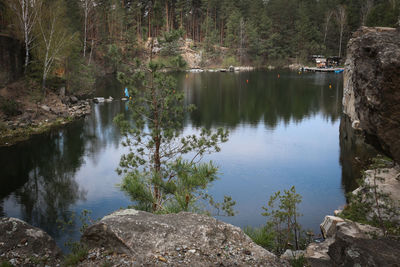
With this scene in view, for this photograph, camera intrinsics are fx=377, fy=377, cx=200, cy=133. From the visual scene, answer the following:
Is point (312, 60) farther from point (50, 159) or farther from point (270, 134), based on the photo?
point (50, 159)

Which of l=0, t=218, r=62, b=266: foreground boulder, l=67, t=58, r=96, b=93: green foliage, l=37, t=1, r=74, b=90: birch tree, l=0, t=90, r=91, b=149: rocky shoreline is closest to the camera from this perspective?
l=0, t=218, r=62, b=266: foreground boulder

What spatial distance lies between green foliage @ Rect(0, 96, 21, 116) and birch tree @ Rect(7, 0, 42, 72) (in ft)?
15.5

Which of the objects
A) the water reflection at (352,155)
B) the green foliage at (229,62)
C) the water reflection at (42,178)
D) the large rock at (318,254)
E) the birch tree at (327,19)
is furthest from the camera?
the green foliage at (229,62)

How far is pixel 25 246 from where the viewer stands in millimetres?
8312

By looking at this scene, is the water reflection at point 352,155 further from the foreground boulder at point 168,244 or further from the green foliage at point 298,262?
the foreground boulder at point 168,244

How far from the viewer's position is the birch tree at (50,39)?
3167 centimetres

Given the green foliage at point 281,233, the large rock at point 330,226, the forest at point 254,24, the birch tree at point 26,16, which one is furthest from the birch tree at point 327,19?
the green foliage at point 281,233

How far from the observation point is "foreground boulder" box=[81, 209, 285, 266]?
6438mm

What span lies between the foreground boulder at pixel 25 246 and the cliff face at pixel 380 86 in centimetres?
674

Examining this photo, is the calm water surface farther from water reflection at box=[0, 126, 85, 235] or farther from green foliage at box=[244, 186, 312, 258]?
green foliage at box=[244, 186, 312, 258]

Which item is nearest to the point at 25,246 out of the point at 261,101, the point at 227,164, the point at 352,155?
the point at 227,164

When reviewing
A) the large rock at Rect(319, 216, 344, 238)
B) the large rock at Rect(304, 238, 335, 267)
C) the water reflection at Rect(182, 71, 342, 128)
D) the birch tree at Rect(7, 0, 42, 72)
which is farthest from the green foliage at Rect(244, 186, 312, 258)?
the birch tree at Rect(7, 0, 42, 72)

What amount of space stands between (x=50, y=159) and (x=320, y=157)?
16536mm

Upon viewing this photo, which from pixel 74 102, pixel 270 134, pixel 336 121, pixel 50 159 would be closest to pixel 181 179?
pixel 50 159
